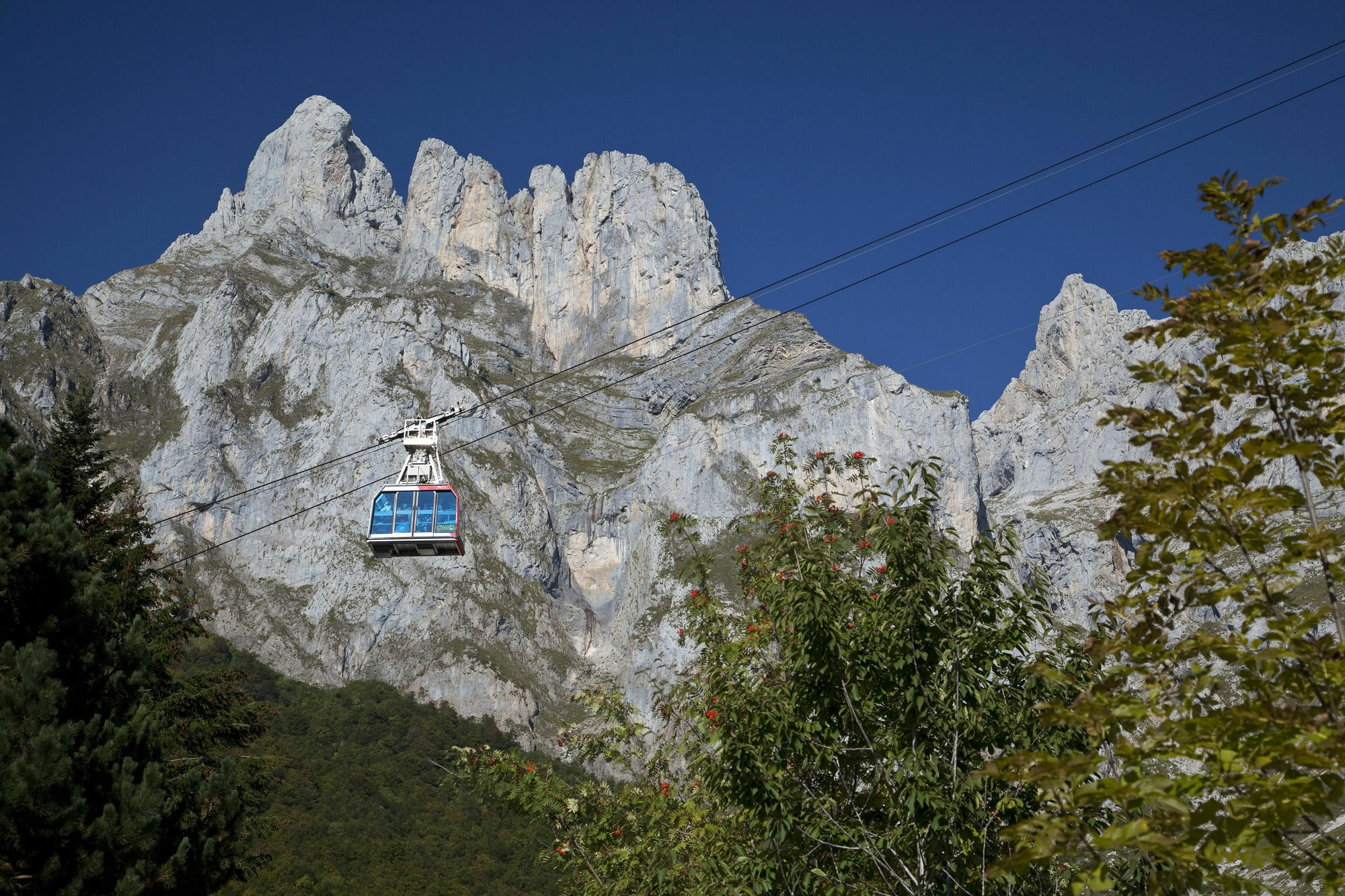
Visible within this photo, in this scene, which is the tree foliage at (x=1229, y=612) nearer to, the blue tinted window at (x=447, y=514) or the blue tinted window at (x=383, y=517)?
the blue tinted window at (x=447, y=514)

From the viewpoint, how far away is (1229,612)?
15.1 ft

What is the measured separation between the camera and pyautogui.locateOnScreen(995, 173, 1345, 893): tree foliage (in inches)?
164

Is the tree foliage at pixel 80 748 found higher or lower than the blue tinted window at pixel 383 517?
lower

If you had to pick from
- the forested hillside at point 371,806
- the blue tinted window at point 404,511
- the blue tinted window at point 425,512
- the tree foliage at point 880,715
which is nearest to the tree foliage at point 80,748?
the forested hillside at point 371,806

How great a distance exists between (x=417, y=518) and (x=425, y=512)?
17 centimetres

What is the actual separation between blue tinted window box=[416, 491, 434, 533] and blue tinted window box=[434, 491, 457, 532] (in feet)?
0.31

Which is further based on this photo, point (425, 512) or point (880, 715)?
point (425, 512)

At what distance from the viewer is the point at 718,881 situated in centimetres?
960

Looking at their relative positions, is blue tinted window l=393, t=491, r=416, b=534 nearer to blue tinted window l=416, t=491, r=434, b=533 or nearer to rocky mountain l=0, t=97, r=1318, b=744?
blue tinted window l=416, t=491, r=434, b=533

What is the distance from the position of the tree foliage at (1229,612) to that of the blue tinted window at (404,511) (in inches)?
540

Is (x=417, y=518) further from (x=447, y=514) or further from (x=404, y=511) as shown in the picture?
(x=447, y=514)

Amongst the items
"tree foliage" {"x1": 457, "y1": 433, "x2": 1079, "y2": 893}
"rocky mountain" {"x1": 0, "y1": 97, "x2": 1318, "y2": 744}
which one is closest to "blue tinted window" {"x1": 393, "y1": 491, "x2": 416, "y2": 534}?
"tree foliage" {"x1": 457, "y1": 433, "x2": 1079, "y2": 893}

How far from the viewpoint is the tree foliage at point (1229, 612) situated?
164 inches

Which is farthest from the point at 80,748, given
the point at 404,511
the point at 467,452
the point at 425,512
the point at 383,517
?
the point at 467,452
